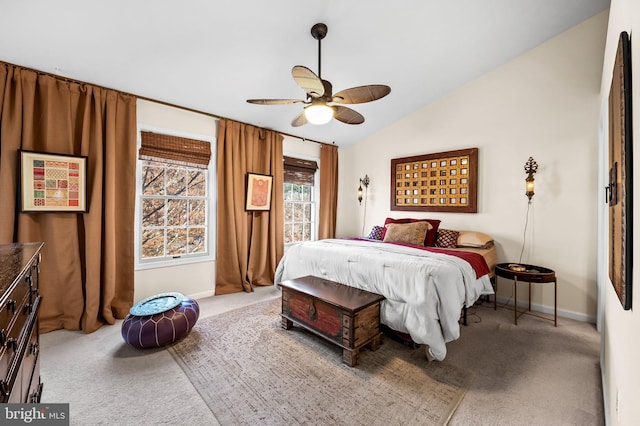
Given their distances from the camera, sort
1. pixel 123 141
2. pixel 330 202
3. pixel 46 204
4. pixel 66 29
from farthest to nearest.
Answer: pixel 330 202
pixel 123 141
pixel 46 204
pixel 66 29

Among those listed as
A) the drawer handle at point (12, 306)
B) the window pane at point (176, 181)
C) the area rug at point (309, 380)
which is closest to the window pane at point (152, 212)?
the window pane at point (176, 181)

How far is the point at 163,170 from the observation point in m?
3.51

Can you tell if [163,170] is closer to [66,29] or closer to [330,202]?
[66,29]

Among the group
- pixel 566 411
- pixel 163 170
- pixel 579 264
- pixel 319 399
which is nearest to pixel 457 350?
pixel 566 411

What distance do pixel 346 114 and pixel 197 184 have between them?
2258 mm

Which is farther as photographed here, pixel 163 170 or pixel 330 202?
pixel 330 202

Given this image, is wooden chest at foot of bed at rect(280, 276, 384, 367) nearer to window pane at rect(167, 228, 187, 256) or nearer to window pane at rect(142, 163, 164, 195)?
window pane at rect(167, 228, 187, 256)

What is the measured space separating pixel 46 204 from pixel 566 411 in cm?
427

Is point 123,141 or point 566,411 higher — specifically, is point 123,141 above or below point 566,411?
above

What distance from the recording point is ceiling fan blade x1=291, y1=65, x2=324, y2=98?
195 cm

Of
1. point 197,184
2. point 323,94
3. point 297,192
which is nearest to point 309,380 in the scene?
point 323,94

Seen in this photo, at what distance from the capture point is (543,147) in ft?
10.8

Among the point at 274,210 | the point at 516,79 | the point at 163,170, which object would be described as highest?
the point at 516,79

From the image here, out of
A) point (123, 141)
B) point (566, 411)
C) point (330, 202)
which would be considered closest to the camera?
point (566, 411)
